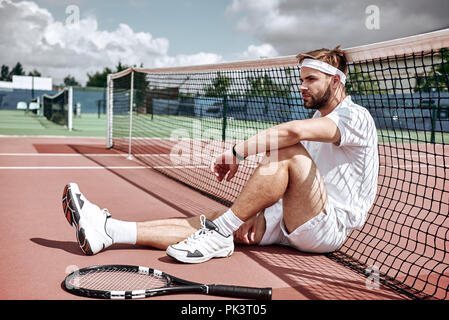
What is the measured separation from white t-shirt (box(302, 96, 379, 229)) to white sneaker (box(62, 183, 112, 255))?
1450 millimetres

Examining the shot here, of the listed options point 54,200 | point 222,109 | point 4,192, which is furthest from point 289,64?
point 222,109

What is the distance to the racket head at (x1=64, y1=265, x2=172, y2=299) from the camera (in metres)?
2.02

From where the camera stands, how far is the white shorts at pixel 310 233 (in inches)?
101

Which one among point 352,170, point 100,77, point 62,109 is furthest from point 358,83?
point 100,77

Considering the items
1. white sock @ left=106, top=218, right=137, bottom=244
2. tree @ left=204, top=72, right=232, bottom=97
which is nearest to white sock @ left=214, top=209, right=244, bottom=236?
white sock @ left=106, top=218, right=137, bottom=244

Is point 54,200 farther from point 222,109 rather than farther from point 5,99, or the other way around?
point 5,99

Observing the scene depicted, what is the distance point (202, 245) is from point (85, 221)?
2.40ft

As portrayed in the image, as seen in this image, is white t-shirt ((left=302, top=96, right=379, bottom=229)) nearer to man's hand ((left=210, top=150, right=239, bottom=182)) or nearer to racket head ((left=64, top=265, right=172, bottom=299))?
man's hand ((left=210, top=150, right=239, bottom=182))

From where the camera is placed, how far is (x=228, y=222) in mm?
2621

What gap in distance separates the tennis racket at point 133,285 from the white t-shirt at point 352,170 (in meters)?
0.82

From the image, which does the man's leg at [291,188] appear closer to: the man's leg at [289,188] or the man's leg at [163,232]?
the man's leg at [289,188]

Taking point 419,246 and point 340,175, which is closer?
point 340,175
